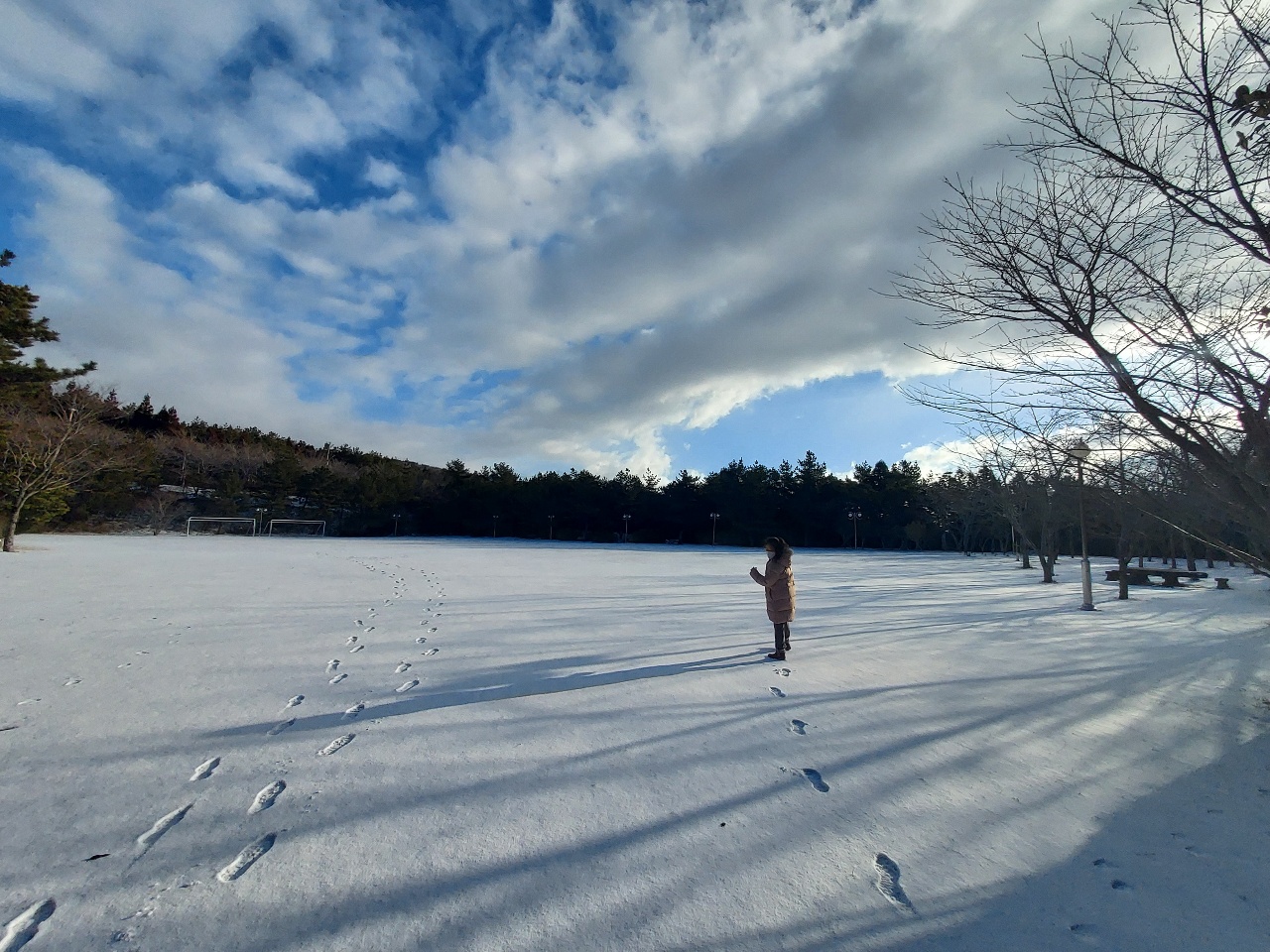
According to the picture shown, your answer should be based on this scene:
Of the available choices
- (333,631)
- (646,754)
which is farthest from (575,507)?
(646,754)

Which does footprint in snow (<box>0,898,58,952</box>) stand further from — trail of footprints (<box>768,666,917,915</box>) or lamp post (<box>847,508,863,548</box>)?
lamp post (<box>847,508,863,548</box>)

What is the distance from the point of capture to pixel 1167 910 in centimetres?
218

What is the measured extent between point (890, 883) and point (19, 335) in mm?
25021

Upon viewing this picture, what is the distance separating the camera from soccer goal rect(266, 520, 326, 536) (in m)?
39.1

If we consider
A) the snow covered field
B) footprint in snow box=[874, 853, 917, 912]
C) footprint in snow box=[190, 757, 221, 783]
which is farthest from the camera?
footprint in snow box=[190, 757, 221, 783]

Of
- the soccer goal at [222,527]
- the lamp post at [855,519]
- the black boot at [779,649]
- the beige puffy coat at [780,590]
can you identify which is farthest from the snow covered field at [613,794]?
the lamp post at [855,519]

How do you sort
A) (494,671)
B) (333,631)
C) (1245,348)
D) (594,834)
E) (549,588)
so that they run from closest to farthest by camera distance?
(594,834) → (1245,348) → (494,671) → (333,631) → (549,588)

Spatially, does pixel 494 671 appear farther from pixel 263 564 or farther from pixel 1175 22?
pixel 263 564

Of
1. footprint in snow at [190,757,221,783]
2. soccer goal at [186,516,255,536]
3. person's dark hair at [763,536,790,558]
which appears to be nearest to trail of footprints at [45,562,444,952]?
footprint in snow at [190,757,221,783]

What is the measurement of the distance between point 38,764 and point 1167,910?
5054 mm

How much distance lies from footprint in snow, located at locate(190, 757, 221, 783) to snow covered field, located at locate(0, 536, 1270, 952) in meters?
0.03

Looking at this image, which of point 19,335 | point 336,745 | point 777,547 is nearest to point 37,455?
point 19,335

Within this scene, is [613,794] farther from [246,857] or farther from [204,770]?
[204,770]

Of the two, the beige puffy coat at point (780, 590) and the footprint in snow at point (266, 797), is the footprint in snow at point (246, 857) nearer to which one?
the footprint in snow at point (266, 797)
